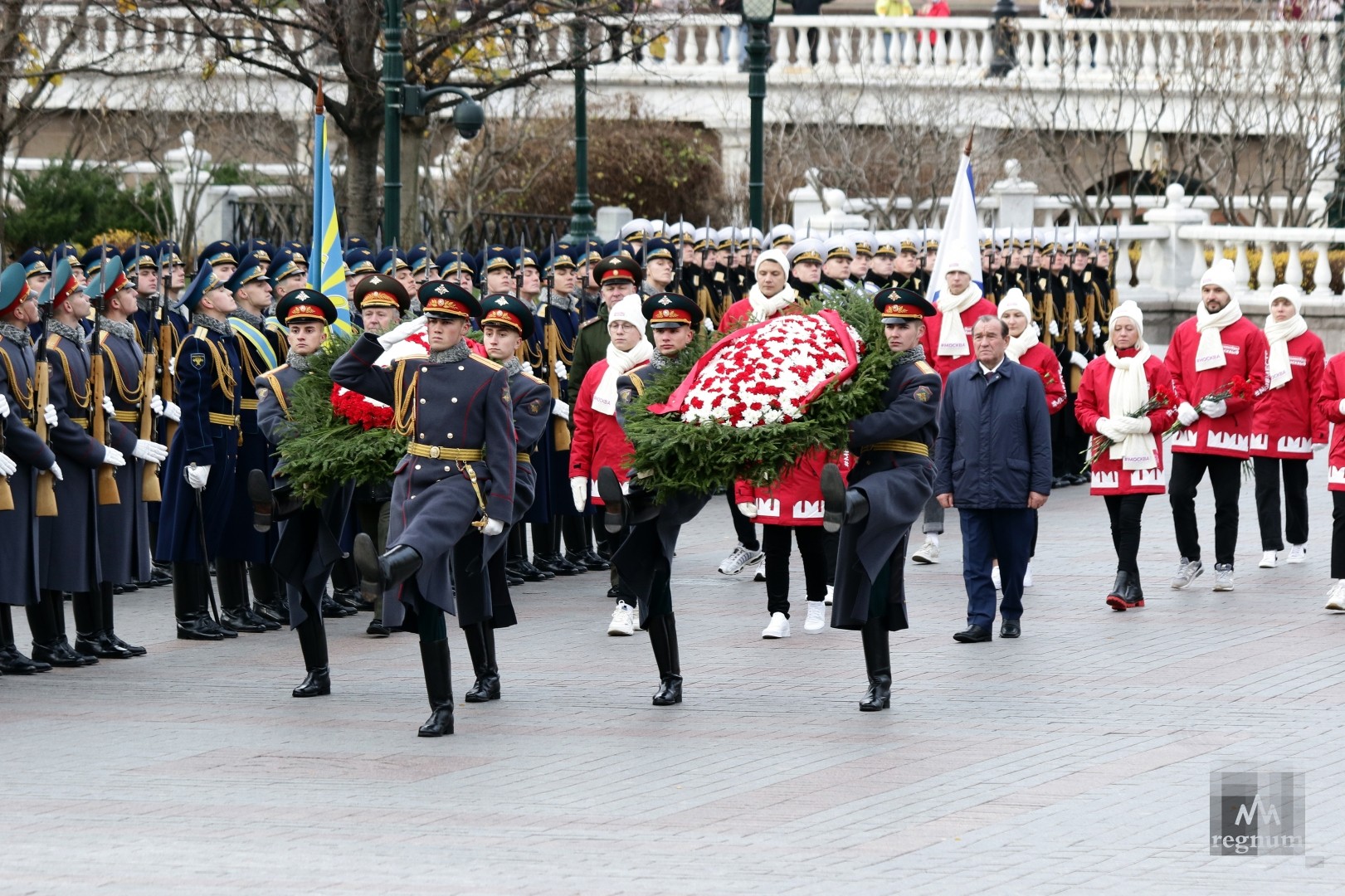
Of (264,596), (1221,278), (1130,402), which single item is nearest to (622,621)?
(264,596)

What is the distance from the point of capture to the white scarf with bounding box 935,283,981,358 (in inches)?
667

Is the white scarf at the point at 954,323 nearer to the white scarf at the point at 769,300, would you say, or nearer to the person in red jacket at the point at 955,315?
the person in red jacket at the point at 955,315

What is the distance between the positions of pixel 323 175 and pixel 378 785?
22.1ft

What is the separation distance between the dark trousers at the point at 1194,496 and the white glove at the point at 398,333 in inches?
203

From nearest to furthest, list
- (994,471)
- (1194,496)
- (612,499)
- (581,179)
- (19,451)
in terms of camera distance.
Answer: (612,499) → (19,451) → (994,471) → (1194,496) → (581,179)

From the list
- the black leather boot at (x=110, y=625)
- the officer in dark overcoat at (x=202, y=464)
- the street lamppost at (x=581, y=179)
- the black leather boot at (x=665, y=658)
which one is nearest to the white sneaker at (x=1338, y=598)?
the black leather boot at (x=665, y=658)

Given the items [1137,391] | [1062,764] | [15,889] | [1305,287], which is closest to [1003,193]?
[1305,287]

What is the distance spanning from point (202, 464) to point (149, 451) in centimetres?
29

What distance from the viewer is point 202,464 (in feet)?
42.7

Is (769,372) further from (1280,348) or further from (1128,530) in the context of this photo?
(1280,348)

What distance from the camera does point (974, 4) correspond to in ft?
141

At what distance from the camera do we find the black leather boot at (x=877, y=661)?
10742 mm

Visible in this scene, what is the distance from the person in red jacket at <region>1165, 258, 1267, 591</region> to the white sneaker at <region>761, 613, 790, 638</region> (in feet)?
9.99

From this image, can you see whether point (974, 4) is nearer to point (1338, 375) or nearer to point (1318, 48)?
point (1318, 48)
